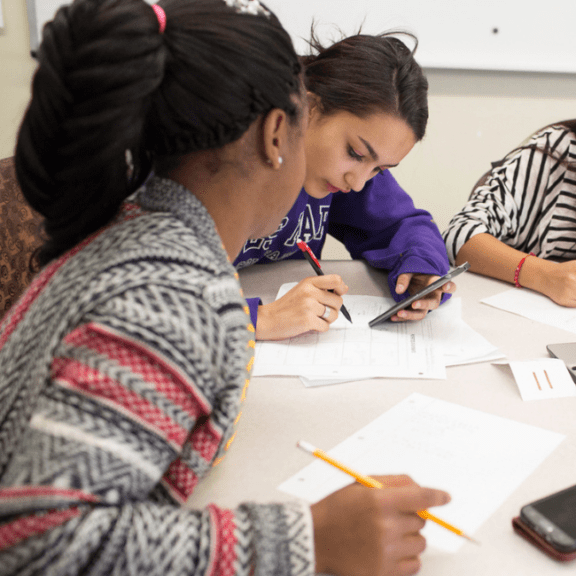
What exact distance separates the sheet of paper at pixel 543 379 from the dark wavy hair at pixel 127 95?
483 millimetres

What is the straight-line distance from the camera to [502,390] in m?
0.71

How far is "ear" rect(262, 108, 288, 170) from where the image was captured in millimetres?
520

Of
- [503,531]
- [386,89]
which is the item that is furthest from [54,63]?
[386,89]

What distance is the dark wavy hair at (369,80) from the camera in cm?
96

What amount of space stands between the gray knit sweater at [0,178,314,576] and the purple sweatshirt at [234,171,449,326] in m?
0.68

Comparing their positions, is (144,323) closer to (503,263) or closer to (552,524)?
(552,524)

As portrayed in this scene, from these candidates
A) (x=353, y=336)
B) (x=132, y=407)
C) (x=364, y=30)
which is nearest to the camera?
(x=132, y=407)

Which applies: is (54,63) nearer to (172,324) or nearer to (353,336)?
(172,324)

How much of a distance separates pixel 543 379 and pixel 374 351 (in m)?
0.23

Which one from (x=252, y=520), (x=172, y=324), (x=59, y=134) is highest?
(x=59, y=134)

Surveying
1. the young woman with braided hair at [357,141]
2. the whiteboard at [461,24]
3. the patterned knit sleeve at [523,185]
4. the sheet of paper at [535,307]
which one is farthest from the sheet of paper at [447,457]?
the whiteboard at [461,24]

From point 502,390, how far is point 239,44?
1.76 feet

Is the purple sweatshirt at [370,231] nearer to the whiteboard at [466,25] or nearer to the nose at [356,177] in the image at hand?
the nose at [356,177]

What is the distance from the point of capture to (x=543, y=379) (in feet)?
2.40
